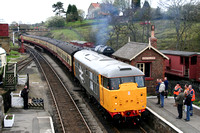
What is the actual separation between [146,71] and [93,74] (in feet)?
19.9

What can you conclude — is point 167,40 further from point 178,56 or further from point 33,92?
point 33,92

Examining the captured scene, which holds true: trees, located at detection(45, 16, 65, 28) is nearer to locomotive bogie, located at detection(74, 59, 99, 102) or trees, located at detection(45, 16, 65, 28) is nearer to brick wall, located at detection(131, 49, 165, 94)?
brick wall, located at detection(131, 49, 165, 94)

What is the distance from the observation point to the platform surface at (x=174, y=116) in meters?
10.9

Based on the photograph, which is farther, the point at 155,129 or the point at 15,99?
the point at 15,99

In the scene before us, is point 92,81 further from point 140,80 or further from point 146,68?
point 146,68

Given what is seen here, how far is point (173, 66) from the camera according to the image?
24.5 metres

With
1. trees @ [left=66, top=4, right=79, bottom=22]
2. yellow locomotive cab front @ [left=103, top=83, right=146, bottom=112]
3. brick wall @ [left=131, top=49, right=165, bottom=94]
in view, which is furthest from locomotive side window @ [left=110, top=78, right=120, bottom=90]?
trees @ [left=66, top=4, right=79, bottom=22]

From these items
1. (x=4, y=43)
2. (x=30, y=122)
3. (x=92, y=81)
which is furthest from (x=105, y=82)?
(x=4, y=43)

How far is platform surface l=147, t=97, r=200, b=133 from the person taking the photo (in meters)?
10.9

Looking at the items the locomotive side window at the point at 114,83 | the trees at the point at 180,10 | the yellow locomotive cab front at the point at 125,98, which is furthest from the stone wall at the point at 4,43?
the locomotive side window at the point at 114,83

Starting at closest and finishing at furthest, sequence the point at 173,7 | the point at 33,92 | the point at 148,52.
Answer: the point at 148,52
the point at 33,92
the point at 173,7

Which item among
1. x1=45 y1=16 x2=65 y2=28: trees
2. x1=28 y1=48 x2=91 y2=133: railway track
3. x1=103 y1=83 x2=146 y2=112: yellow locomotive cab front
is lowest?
x1=28 y1=48 x2=91 y2=133: railway track

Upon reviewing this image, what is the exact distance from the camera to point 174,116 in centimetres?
1249

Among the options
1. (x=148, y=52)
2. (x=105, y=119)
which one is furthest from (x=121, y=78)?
(x=148, y=52)
